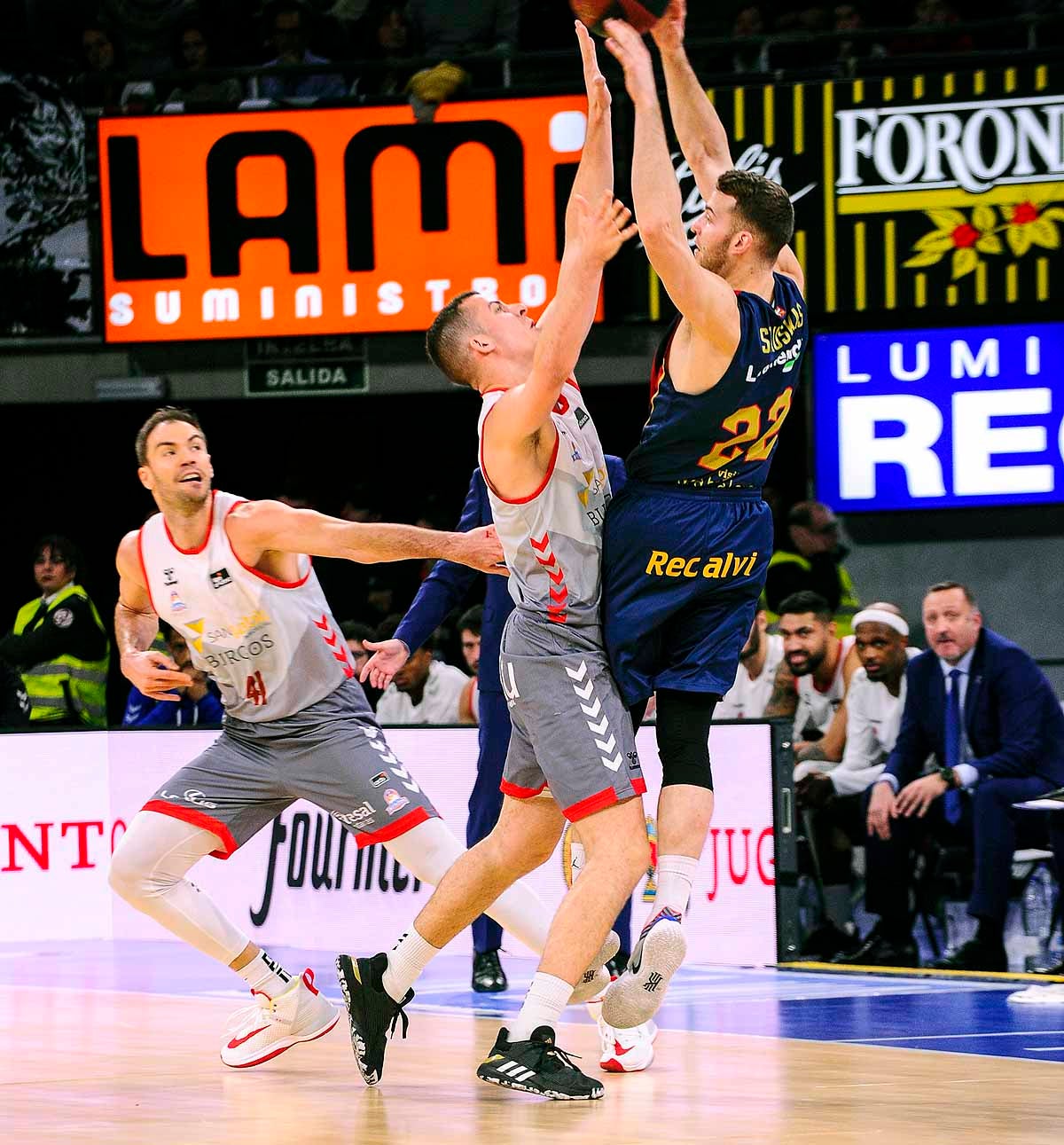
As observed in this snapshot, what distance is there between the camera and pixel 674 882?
4.93 m

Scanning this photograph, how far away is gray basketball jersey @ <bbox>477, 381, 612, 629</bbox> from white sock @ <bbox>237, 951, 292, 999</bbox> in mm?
1409

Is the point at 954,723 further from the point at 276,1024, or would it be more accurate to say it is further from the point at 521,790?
the point at 276,1024

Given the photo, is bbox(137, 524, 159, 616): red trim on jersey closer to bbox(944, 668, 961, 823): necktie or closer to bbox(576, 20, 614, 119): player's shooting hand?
bbox(576, 20, 614, 119): player's shooting hand

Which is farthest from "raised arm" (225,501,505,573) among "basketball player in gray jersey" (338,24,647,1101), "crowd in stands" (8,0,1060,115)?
"crowd in stands" (8,0,1060,115)

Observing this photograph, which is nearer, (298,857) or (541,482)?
(541,482)

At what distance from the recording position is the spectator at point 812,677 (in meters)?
8.73

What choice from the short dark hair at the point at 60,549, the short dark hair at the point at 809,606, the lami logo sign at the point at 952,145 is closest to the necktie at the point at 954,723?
the short dark hair at the point at 809,606

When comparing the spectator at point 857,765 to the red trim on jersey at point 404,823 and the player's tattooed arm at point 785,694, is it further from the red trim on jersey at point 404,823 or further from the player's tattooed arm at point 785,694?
the red trim on jersey at point 404,823

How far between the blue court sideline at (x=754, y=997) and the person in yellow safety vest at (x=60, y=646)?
6.88 feet

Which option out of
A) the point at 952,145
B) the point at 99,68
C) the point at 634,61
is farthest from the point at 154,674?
the point at 99,68

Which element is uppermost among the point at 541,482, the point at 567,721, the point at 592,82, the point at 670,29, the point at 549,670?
the point at 670,29

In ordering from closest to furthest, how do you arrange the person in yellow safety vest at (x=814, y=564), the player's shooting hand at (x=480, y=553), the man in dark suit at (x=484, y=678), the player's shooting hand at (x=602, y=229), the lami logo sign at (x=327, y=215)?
the player's shooting hand at (x=602, y=229) < the player's shooting hand at (x=480, y=553) < the man in dark suit at (x=484, y=678) < the person in yellow safety vest at (x=814, y=564) < the lami logo sign at (x=327, y=215)

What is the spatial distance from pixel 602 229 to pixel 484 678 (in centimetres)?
277

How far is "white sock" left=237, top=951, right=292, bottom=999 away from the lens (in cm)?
570
